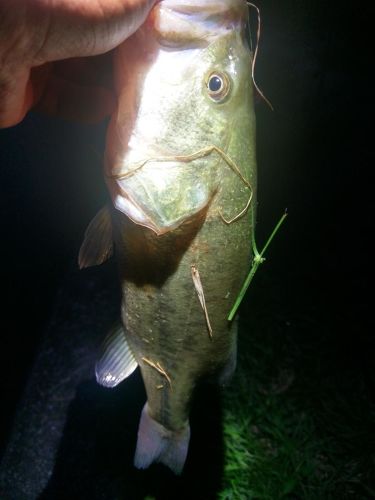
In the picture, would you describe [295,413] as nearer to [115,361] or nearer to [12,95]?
[115,361]

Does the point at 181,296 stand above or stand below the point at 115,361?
above

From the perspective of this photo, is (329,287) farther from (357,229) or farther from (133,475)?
(133,475)

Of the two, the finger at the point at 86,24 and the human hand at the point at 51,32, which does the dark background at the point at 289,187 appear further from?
the finger at the point at 86,24

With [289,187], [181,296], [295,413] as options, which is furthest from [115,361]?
[289,187]

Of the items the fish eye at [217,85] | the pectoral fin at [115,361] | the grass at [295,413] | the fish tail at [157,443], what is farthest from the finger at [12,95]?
the grass at [295,413]

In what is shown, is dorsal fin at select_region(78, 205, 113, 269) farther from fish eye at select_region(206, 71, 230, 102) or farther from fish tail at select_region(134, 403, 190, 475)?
fish tail at select_region(134, 403, 190, 475)

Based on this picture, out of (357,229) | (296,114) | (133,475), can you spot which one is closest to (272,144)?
(296,114)

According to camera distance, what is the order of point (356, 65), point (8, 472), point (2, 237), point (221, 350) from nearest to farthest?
1. point (221, 350)
2. point (2, 237)
3. point (8, 472)
4. point (356, 65)
